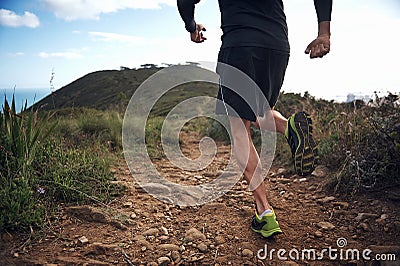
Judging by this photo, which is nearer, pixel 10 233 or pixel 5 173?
pixel 10 233

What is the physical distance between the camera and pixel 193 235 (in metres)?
2.28

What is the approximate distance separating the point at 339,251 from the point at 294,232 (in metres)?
0.32

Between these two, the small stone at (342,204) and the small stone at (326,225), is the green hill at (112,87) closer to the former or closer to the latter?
the small stone at (342,204)

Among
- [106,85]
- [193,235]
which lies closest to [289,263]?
[193,235]

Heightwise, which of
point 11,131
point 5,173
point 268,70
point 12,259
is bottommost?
point 12,259

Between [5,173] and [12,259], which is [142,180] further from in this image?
[12,259]

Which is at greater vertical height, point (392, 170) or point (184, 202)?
point (392, 170)

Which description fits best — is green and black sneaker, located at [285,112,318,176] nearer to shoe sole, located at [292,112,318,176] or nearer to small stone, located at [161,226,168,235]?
shoe sole, located at [292,112,318,176]

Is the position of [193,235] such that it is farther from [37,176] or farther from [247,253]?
[37,176]

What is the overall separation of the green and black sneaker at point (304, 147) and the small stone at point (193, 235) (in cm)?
78

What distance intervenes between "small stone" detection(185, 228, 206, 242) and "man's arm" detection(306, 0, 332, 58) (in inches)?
50.3

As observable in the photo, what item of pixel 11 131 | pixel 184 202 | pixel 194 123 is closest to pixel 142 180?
pixel 184 202

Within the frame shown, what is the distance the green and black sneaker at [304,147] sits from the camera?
2418 mm

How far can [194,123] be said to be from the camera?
660cm
